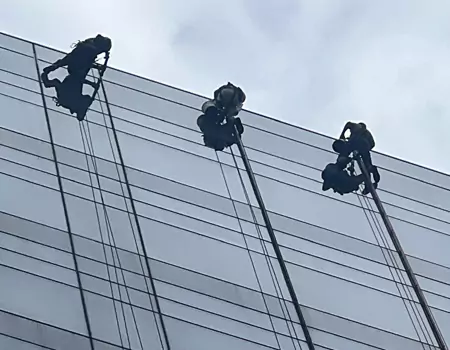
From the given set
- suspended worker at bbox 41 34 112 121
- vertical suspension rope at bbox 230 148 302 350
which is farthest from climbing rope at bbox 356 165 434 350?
suspended worker at bbox 41 34 112 121

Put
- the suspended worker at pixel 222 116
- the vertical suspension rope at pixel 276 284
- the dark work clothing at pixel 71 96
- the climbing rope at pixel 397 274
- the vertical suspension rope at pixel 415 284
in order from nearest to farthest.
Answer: the vertical suspension rope at pixel 415 284 < the suspended worker at pixel 222 116 < the vertical suspension rope at pixel 276 284 < the climbing rope at pixel 397 274 < the dark work clothing at pixel 71 96

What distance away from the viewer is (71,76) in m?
18.2

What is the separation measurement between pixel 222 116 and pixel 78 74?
330 centimetres

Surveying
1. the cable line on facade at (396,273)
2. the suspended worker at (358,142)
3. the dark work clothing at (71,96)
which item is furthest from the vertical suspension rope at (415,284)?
the dark work clothing at (71,96)

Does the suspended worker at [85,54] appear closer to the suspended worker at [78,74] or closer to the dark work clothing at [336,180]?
the suspended worker at [78,74]

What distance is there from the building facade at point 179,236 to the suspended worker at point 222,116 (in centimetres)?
88

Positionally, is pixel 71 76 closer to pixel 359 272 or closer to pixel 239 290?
pixel 239 290

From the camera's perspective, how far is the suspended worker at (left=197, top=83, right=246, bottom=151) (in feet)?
49.1

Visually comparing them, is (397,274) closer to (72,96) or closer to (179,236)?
(179,236)

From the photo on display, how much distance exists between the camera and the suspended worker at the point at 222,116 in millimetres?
14961

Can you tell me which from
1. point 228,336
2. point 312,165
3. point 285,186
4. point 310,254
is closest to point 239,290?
point 228,336

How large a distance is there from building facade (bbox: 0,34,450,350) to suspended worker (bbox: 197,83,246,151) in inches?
34.5

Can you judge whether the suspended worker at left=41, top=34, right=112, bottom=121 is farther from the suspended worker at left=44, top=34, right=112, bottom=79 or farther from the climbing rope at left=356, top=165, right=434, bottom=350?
the climbing rope at left=356, top=165, right=434, bottom=350

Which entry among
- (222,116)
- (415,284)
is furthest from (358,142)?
(415,284)
